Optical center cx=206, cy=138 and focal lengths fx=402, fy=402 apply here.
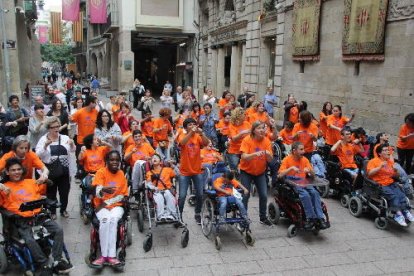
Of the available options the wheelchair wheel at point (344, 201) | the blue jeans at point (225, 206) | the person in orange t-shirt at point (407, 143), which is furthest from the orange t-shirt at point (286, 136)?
the blue jeans at point (225, 206)

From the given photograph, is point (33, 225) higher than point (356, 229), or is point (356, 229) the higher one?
point (33, 225)

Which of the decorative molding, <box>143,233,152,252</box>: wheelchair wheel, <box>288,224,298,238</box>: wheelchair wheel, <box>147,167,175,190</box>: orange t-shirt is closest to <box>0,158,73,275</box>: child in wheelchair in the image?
<box>143,233,152,252</box>: wheelchair wheel

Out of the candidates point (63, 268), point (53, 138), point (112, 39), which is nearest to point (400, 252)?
point (63, 268)

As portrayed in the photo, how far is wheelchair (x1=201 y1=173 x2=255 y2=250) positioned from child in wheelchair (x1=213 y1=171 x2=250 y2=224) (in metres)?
0.06

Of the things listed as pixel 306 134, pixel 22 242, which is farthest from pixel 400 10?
pixel 22 242

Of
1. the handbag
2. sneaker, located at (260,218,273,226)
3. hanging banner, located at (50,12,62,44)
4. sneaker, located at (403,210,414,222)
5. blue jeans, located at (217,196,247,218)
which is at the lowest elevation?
sneaker, located at (260,218,273,226)

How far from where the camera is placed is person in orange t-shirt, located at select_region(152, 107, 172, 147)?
29.1 feet

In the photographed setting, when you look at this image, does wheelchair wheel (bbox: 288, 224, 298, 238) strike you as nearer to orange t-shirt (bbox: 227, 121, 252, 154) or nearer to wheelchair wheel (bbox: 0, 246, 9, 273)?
orange t-shirt (bbox: 227, 121, 252, 154)

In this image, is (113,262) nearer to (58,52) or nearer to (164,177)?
(164,177)

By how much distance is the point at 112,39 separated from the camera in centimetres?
3422

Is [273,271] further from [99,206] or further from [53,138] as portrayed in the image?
[53,138]

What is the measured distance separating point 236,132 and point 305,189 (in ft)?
8.26

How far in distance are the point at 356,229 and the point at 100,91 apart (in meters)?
31.2

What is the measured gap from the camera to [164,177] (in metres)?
6.42
